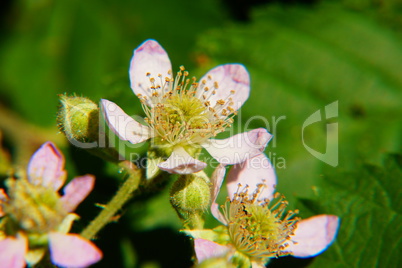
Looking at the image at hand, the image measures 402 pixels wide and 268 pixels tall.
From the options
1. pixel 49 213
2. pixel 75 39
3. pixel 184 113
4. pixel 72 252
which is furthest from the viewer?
pixel 75 39

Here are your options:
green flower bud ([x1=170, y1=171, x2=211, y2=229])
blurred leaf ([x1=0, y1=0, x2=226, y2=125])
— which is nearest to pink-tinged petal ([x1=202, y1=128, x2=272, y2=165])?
green flower bud ([x1=170, y1=171, x2=211, y2=229])

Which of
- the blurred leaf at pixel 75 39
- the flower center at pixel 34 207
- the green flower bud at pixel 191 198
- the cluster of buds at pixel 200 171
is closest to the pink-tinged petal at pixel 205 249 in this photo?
the cluster of buds at pixel 200 171

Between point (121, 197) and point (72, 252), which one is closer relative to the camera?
point (72, 252)

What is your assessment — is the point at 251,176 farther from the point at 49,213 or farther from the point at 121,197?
the point at 49,213

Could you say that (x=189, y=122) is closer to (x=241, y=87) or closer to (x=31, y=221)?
(x=241, y=87)

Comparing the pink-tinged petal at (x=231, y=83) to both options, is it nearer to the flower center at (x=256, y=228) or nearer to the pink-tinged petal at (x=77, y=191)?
the flower center at (x=256, y=228)

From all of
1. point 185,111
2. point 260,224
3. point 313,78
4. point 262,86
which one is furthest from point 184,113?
point 313,78

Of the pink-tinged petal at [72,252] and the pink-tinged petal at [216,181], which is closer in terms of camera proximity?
the pink-tinged petal at [72,252]

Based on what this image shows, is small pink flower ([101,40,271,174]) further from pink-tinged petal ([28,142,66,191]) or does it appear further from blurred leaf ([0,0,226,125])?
blurred leaf ([0,0,226,125])
